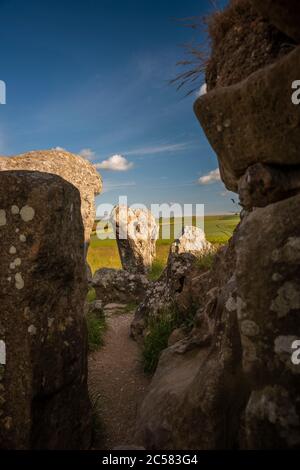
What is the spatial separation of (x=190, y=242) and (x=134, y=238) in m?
6.33

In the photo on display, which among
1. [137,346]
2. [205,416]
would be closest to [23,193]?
[205,416]

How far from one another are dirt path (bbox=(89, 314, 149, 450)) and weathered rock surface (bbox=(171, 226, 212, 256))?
5889 mm

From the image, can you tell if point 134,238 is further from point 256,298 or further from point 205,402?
point 256,298

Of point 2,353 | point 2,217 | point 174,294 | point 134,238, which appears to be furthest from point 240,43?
point 134,238

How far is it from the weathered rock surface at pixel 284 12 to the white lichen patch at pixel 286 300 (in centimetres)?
268

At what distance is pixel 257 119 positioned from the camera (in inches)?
144

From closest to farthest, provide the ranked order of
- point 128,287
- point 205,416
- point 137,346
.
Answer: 1. point 205,416
2. point 137,346
3. point 128,287

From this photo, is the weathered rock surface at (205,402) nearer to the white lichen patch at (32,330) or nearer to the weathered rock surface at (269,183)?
the weathered rock surface at (269,183)

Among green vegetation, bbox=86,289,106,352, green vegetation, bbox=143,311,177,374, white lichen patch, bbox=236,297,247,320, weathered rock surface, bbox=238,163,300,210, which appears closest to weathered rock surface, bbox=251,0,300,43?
weathered rock surface, bbox=238,163,300,210

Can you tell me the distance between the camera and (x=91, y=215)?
1589cm

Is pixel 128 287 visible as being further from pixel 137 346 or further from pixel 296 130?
pixel 296 130

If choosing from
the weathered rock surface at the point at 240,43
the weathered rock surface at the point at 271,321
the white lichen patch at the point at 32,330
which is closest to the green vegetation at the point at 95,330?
the white lichen patch at the point at 32,330

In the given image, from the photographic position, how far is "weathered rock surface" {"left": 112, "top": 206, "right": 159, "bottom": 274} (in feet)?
70.5
